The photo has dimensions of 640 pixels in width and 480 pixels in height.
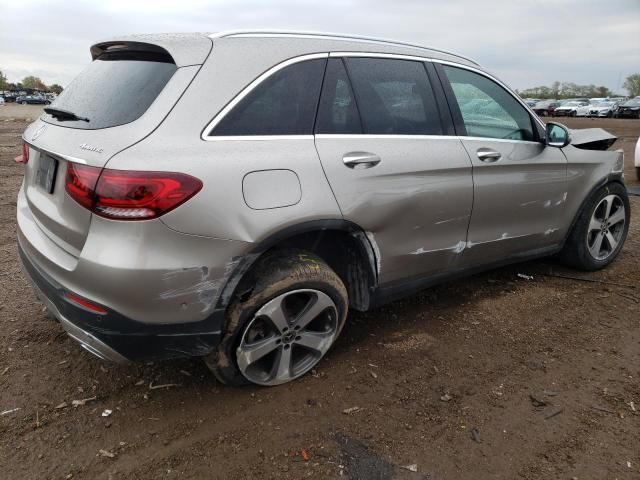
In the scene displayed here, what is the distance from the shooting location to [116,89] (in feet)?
8.28

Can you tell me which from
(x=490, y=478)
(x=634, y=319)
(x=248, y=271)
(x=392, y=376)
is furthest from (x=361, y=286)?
(x=634, y=319)

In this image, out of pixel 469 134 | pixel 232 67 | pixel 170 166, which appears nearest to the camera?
pixel 170 166

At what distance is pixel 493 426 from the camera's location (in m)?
2.53

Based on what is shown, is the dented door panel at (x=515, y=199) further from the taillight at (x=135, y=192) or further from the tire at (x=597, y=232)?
the taillight at (x=135, y=192)

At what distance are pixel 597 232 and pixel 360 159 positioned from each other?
109 inches

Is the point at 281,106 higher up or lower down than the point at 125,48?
lower down

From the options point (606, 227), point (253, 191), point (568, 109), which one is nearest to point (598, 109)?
point (568, 109)

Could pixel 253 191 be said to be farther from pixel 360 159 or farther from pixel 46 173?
pixel 46 173

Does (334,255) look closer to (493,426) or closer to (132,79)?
(493,426)

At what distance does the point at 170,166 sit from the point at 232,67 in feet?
1.97

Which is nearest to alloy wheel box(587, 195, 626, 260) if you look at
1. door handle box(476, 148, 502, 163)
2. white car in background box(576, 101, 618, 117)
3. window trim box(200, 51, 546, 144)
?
window trim box(200, 51, 546, 144)

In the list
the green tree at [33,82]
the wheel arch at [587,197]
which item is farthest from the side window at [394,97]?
the green tree at [33,82]

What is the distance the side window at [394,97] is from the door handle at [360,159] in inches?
6.3

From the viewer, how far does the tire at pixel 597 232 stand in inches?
168
